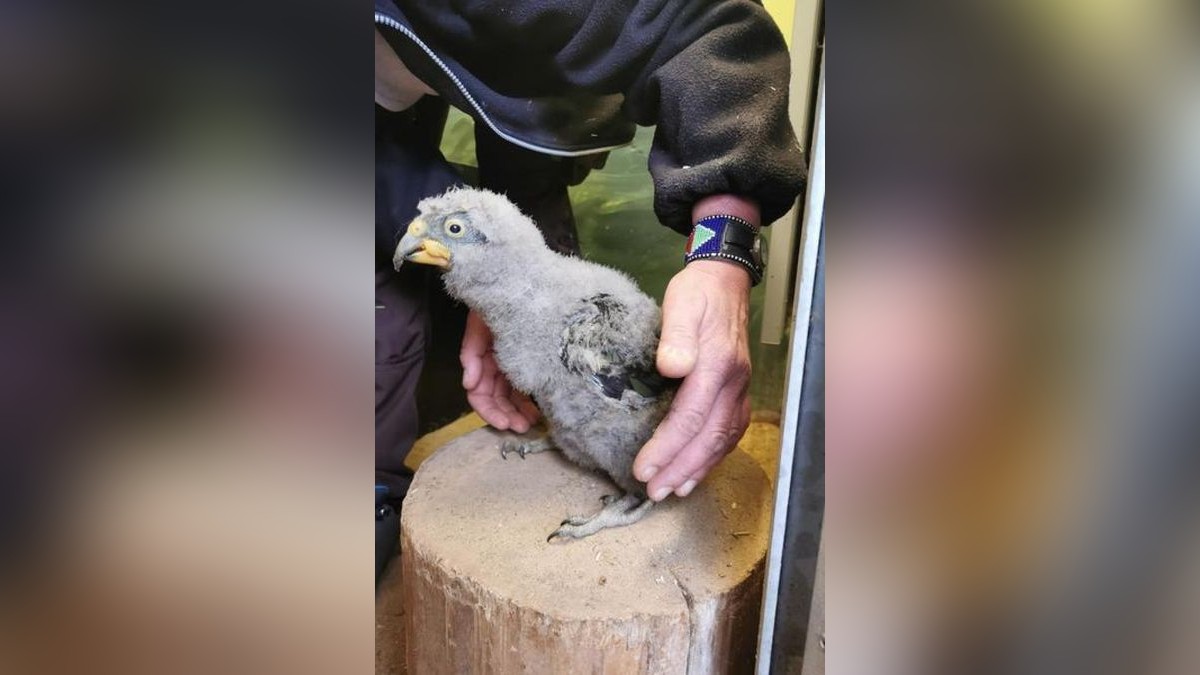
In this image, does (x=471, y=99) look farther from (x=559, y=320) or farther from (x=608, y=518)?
(x=608, y=518)

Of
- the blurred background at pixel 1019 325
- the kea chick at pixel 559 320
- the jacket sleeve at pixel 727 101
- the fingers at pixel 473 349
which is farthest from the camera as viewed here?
the fingers at pixel 473 349

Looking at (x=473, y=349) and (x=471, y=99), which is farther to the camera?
(x=473, y=349)

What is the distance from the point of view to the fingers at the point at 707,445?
808 mm

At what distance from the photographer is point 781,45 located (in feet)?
2.40

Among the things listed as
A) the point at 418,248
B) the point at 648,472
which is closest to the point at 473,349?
the point at 418,248

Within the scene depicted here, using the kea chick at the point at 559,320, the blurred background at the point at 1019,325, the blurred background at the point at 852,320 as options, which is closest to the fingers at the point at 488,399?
the kea chick at the point at 559,320

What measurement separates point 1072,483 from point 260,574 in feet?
1.87

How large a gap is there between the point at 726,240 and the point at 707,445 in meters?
0.21

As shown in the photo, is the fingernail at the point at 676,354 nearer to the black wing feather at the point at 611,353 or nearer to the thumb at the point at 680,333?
the thumb at the point at 680,333

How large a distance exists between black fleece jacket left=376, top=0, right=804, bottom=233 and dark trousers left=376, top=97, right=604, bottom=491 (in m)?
0.05

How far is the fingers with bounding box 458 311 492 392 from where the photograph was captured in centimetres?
97

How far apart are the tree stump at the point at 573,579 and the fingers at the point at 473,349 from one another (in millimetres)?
124

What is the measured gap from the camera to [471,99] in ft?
2.63

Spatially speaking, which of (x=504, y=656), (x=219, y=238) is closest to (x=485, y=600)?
(x=504, y=656)
